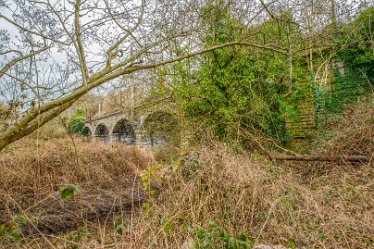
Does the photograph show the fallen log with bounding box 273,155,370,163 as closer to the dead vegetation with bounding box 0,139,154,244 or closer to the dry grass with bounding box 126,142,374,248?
the dry grass with bounding box 126,142,374,248

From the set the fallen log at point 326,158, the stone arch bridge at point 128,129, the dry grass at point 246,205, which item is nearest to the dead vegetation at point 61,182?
the dry grass at point 246,205

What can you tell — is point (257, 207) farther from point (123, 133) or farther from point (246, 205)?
point (123, 133)

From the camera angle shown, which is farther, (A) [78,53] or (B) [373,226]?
(A) [78,53]

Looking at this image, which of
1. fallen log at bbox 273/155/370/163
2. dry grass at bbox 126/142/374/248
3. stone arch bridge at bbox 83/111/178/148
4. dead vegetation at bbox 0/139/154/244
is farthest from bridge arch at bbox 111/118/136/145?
dry grass at bbox 126/142/374/248

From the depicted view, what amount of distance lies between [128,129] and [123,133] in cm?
62

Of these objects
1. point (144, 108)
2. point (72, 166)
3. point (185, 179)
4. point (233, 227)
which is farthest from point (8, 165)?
point (233, 227)

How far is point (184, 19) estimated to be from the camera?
4.86m

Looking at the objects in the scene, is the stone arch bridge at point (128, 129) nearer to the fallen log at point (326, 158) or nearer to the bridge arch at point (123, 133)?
the bridge arch at point (123, 133)

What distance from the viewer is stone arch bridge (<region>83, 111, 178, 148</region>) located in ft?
31.1

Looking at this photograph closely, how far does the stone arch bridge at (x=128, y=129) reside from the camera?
373 inches

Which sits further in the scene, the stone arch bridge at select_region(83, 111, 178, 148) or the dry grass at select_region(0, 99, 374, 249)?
the stone arch bridge at select_region(83, 111, 178, 148)

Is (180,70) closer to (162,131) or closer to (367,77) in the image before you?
(162,131)

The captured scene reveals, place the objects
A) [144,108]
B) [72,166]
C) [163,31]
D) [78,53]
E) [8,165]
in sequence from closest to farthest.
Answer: [78,53], [163,31], [8,165], [72,166], [144,108]

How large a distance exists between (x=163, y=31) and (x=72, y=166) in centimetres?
537
